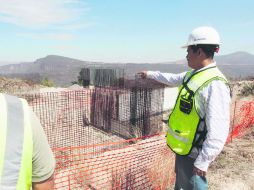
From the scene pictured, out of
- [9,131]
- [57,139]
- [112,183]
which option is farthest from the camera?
[57,139]

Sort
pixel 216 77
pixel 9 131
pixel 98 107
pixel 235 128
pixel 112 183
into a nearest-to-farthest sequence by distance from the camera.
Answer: pixel 9 131 → pixel 216 77 → pixel 112 183 → pixel 235 128 → pixel 98 107

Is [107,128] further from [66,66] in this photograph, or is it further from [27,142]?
[66,66]

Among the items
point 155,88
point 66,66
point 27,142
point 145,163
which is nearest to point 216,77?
point 27,142

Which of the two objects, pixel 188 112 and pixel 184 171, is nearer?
pixel 188 112

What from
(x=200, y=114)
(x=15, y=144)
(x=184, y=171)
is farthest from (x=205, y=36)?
(x=15, y=144)

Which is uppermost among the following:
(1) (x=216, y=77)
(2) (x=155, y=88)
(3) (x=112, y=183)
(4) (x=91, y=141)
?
(1) (x=216, y=77)

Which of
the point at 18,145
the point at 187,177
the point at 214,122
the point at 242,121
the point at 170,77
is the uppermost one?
the point at 170,77

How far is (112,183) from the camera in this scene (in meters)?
4.43

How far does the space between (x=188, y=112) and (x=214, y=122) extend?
28 cm

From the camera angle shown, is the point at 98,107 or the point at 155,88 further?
the point at 98,107

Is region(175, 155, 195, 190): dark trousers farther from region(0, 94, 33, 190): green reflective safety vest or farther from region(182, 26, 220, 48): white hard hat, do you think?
region(0, 94, 33, 190): green reflective safety vest

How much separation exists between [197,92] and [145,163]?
2.48 metres

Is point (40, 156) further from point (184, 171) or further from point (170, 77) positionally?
point (170, 77)

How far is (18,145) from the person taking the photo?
118 cm
